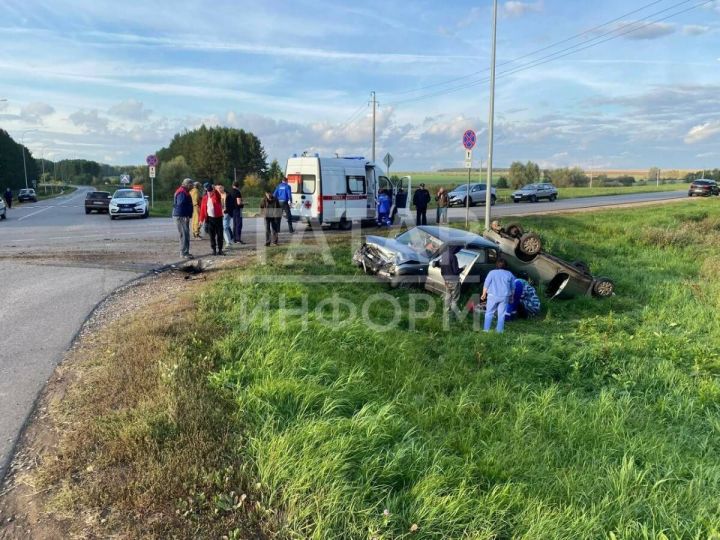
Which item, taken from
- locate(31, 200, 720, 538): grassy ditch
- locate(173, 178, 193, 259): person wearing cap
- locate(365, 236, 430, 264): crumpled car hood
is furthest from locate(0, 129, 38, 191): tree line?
locate(31, 200, 720, 538): grassy ditch

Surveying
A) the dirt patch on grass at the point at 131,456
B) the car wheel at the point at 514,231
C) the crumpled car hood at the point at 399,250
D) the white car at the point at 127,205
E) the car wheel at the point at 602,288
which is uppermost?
the white car at the point at 127,205

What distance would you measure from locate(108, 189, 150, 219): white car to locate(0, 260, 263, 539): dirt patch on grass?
19.4 meters

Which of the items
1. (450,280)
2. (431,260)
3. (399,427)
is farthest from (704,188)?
(399,427)

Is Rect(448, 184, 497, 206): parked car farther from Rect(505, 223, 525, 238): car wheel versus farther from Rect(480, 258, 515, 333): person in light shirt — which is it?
Rect(480, 258, 515, 333): person in light shirt

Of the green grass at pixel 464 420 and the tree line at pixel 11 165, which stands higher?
the tree line at pixel 11 165

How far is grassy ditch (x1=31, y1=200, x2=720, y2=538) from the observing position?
3.20m

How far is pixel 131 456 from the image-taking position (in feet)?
11.6

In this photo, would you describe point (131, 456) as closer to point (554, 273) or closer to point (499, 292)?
point (499, 292)

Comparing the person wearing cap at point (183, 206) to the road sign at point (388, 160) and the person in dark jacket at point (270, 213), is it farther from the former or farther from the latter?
the road sign at point (388, 160)

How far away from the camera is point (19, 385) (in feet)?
15.9

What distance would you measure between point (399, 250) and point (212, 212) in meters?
4.29

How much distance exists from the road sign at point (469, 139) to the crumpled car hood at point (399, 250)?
6.52 metres

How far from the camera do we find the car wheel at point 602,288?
1170 centimetres

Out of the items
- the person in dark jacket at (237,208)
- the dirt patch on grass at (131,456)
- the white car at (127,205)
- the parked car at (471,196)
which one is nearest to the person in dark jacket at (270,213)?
the person in dark jacket at (237,208)
